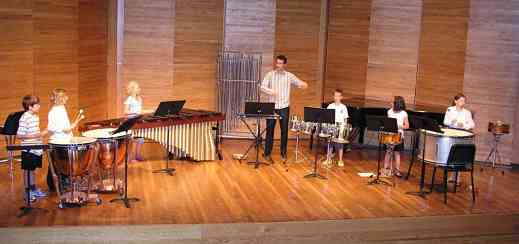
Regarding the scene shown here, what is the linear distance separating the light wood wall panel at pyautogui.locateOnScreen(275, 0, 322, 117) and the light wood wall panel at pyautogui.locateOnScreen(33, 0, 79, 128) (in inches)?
148

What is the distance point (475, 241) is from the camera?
812 centimetres

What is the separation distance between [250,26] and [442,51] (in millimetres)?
3451

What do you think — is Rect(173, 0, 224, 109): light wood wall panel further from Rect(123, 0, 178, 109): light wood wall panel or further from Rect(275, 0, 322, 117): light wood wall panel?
Rect(275, 0, 322, 117): light wood wall panel

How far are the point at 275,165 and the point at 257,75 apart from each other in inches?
96.4

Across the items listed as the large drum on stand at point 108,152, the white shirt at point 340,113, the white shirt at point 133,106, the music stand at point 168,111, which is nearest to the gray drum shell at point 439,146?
the white shirt at point 340,113

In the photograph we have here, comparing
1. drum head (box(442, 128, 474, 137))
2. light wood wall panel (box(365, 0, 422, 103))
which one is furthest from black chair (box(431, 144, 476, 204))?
light wood wall panel (box(365, 0, 422, 103))

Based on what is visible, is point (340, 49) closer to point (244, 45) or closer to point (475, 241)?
point (244, 45)

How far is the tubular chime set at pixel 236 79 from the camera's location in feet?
41.3

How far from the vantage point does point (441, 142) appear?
9047 mm

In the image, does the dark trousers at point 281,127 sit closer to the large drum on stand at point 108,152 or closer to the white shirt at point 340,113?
the white shirt at point 340,113

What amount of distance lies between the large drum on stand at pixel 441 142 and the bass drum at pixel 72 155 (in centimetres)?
432

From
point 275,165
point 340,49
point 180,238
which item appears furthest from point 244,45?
point 180,238

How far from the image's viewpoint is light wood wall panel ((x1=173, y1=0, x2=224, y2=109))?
40.8 feet

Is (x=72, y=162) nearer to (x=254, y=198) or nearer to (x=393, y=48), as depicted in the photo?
(x=254, y=198)
